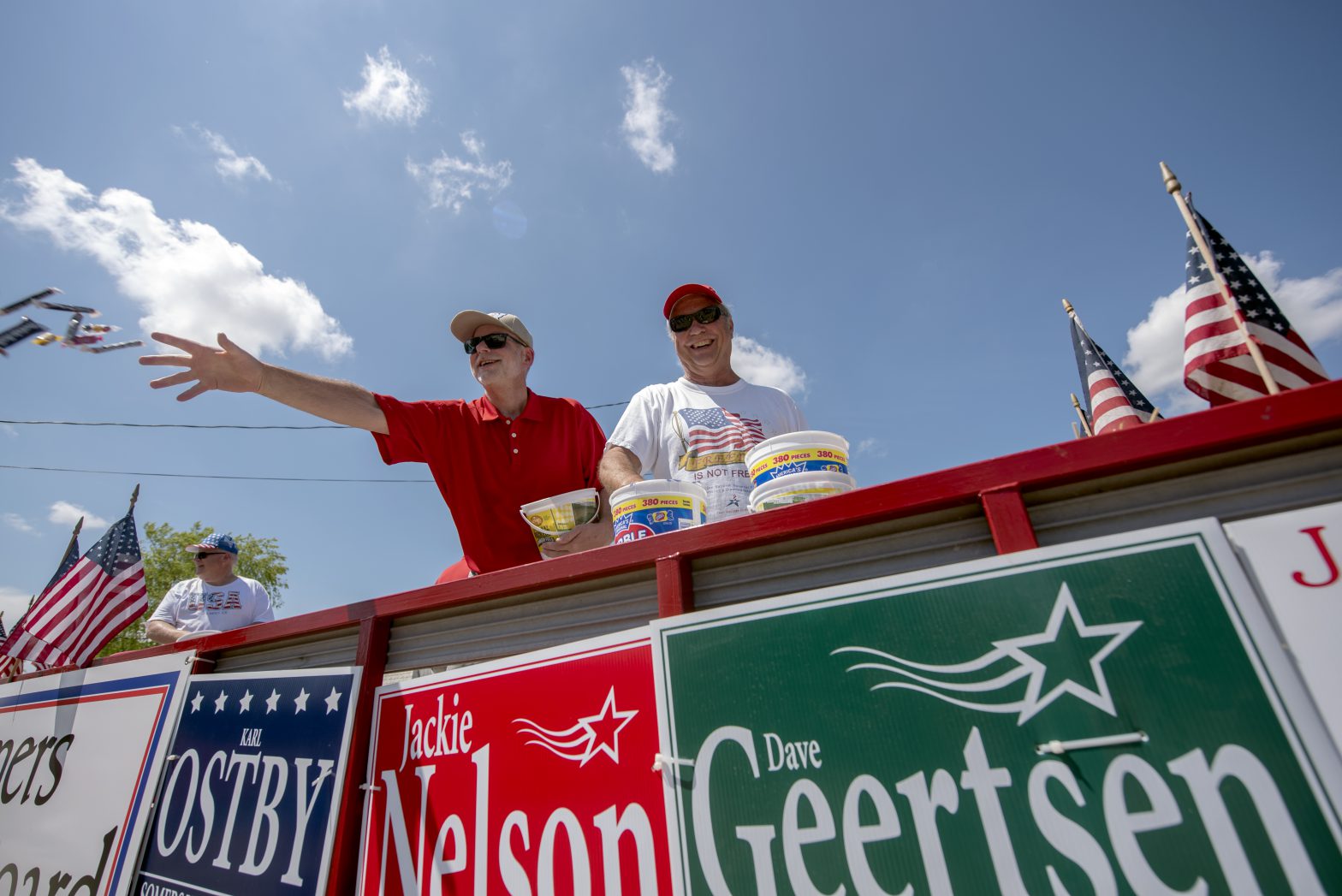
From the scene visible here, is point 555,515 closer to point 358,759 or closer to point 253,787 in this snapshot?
point 358,759

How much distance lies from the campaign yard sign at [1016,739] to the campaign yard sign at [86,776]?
2202 millimetres

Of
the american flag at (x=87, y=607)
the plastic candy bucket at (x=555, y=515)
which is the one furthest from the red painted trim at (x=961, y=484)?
the american flag at (x=87, y=607)

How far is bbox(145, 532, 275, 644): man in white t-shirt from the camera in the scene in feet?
15.6

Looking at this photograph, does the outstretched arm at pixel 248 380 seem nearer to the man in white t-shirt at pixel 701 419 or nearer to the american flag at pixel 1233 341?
the man in white t-shirt at pixel 701 419

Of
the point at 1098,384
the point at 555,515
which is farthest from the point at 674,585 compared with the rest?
the point at 1098,384

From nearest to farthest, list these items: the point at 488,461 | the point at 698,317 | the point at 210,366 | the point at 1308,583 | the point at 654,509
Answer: the point at 1308,583
the point at 654,509
the point at 210,366
the point at 488,461
the point at 698,317

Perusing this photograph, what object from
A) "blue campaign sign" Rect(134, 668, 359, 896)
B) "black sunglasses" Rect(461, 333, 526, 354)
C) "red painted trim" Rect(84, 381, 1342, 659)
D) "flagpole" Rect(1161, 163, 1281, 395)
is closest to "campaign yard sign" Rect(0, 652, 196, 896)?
"blue campaign sign" Rect(134, 668, 359, 896)

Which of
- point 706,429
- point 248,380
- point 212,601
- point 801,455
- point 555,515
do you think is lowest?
point 801,455

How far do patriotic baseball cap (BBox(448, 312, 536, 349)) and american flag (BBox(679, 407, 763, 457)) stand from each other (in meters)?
1.11

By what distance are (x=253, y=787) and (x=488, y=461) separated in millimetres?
1376

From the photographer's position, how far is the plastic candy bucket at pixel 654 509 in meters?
1.68

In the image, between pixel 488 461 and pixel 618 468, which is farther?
pixel 488 461

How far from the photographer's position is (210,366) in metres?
2.23

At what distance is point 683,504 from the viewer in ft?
5.76
